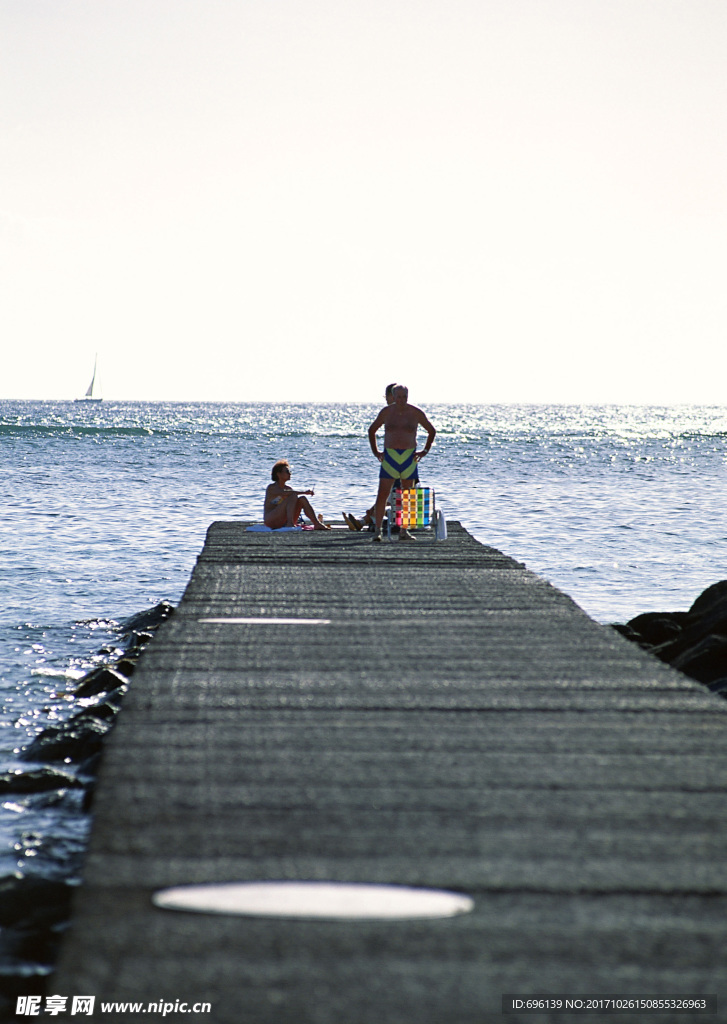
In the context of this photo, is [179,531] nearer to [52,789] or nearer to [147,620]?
[147,620]

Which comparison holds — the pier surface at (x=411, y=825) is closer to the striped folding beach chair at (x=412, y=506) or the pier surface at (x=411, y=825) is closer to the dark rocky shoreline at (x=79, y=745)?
the dark rocky shoreline at (x=79, y=745)

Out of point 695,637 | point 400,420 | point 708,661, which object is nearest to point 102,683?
point 400,420

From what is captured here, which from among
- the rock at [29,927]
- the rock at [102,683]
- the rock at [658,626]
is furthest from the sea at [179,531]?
the rock at [658,626]

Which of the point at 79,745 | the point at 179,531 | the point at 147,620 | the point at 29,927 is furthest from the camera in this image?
the point at 179,531

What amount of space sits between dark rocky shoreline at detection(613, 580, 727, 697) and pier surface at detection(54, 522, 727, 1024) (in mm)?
2292

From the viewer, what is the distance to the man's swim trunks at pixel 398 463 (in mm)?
10120

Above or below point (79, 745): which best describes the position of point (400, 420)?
above

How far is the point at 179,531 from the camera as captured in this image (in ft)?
61.9

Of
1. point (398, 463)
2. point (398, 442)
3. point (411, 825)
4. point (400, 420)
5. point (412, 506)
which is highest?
point (400, 420)

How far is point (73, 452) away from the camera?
1753 inches

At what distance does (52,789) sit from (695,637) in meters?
5.61

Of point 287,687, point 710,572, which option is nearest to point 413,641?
point 287,687

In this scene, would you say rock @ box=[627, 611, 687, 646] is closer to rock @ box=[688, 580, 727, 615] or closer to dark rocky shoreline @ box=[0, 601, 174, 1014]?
rock @ box=[688, 580, 727, 615]

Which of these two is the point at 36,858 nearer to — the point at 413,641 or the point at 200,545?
the point at 413,641
